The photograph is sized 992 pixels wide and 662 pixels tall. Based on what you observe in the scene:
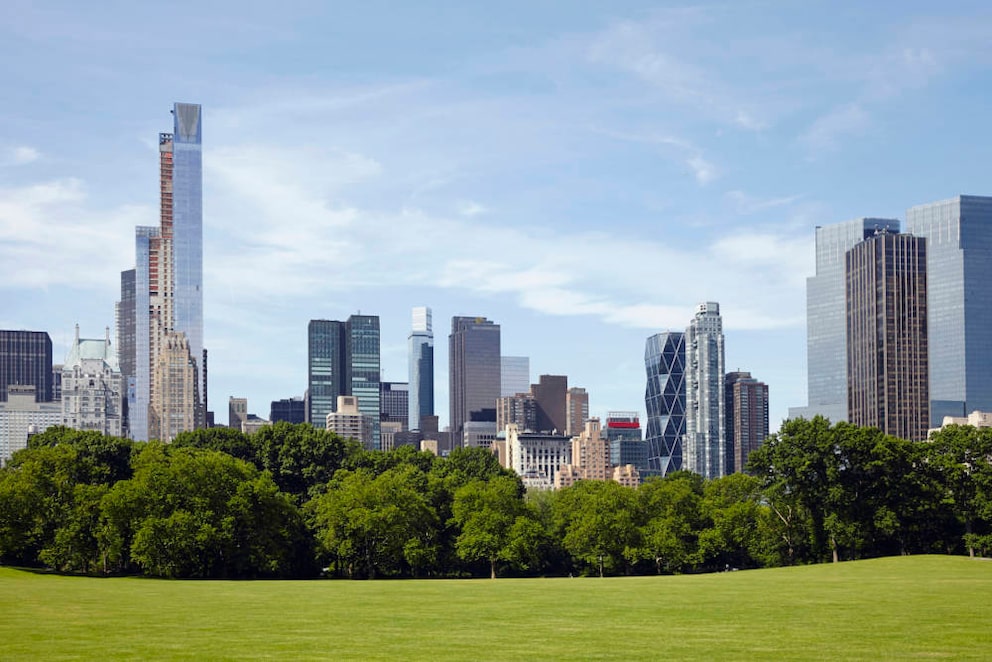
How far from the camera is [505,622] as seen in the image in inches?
1796

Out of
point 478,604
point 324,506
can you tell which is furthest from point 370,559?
point 478,604

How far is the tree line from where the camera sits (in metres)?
96.5

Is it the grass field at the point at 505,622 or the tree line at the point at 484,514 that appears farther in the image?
the tree line at the point at 484,514

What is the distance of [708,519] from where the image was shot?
11962cm

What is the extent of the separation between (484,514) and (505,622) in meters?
65.5

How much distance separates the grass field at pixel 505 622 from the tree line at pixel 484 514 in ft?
80.8

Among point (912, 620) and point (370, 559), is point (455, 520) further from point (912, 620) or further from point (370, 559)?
point (912, 620)

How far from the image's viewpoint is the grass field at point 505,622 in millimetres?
35562

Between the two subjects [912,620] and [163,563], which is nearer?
[912,620]

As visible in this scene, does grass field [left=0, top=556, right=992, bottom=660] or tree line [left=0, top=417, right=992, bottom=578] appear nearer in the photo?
grass field [left=0, top=556, right=992, bottom=660]

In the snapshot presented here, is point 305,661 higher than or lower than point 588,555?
higher

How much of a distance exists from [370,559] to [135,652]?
243 ft

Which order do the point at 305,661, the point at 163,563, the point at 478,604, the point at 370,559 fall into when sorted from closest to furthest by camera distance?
1. the point at 305,661
2. the point at 478,604
3. the point at 163,563
4. the point at 370,559

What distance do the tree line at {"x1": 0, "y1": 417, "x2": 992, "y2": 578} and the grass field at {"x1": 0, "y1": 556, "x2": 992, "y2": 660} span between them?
24637mm
